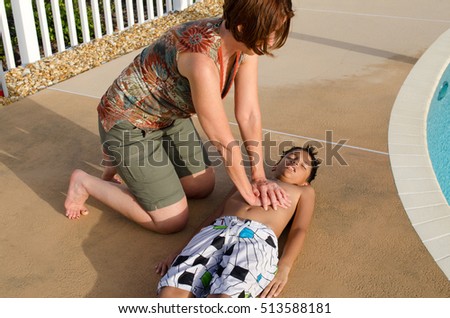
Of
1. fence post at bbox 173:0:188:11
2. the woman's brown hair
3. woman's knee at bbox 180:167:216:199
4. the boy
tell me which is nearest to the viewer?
the woman's brown hair

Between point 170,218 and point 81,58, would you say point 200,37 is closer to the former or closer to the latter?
point 170,218

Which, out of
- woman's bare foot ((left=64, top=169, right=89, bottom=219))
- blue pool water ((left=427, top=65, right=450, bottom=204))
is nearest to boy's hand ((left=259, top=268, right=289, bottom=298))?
woman's bare foot ((left=64, top=169, right=89, bottom=219))

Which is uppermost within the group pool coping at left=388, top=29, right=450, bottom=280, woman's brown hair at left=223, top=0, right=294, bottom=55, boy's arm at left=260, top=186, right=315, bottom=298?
woman's brown hair at left=223, top=0, right=294, bottom=55

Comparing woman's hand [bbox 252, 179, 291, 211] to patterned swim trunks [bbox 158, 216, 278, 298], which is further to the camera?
woman's hand [bbox 252, 179, 291, 211]

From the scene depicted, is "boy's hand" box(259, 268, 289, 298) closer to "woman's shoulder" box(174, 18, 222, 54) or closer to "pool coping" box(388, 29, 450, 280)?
"pool coping" box(388, 29, 450, 280)

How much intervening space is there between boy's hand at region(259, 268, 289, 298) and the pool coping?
0.76 m

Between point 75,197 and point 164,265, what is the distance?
28.3 inches

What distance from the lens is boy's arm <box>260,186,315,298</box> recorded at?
2441 millimetres

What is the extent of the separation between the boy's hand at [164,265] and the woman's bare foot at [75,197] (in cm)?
65

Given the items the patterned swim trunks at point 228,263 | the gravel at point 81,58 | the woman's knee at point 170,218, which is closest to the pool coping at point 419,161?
the patterned swim trunks at point 228,263

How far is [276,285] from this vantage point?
2.44 meters

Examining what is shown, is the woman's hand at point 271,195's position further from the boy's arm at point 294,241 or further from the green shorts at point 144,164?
the green shorts at point 144,164

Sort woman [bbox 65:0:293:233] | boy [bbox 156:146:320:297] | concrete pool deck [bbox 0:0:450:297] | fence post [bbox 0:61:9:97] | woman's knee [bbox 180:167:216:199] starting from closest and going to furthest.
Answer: boy [bbox 156:146:320:297], woman [bbox 65:0:293:233], concrete pool deck [bbox 0:0:450:297], woman's knee [bbox 180:167:216:199], fence post [bbox 0:61:9:97]
